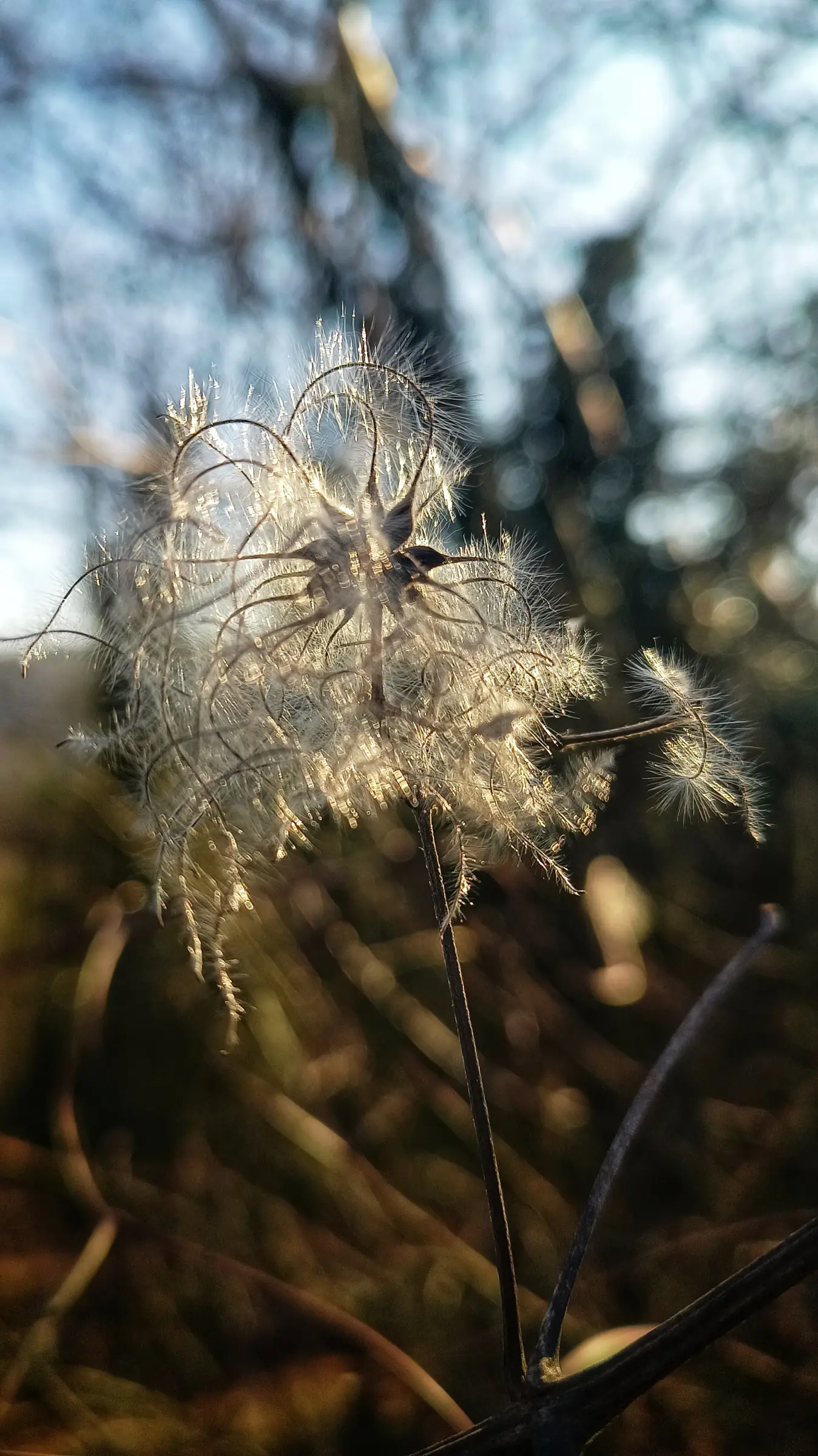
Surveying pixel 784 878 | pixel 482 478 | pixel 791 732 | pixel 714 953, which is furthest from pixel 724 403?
pixel 714 953

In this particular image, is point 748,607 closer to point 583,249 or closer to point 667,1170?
point 583,249

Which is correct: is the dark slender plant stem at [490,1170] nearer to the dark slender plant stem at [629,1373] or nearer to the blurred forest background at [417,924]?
the dark slender plant stem at [629,1373]

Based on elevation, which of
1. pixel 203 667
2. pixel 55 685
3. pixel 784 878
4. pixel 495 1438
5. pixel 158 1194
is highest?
pixel 55 685

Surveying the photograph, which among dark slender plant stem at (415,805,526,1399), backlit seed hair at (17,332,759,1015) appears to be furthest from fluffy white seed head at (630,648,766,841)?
dark slender plant stem at (415,805,526,1399)

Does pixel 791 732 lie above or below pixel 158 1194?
above

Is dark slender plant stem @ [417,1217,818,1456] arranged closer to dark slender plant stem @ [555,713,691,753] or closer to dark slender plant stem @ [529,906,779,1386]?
dark slender plant stem @ [529,906,779,1386]

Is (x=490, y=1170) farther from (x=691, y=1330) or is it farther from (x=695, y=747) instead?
(x=695, y=747)

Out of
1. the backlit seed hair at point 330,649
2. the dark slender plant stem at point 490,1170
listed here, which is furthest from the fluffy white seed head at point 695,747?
the dark slender plant stem at point 490,1170

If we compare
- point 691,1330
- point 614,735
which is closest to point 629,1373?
point 691,1330
